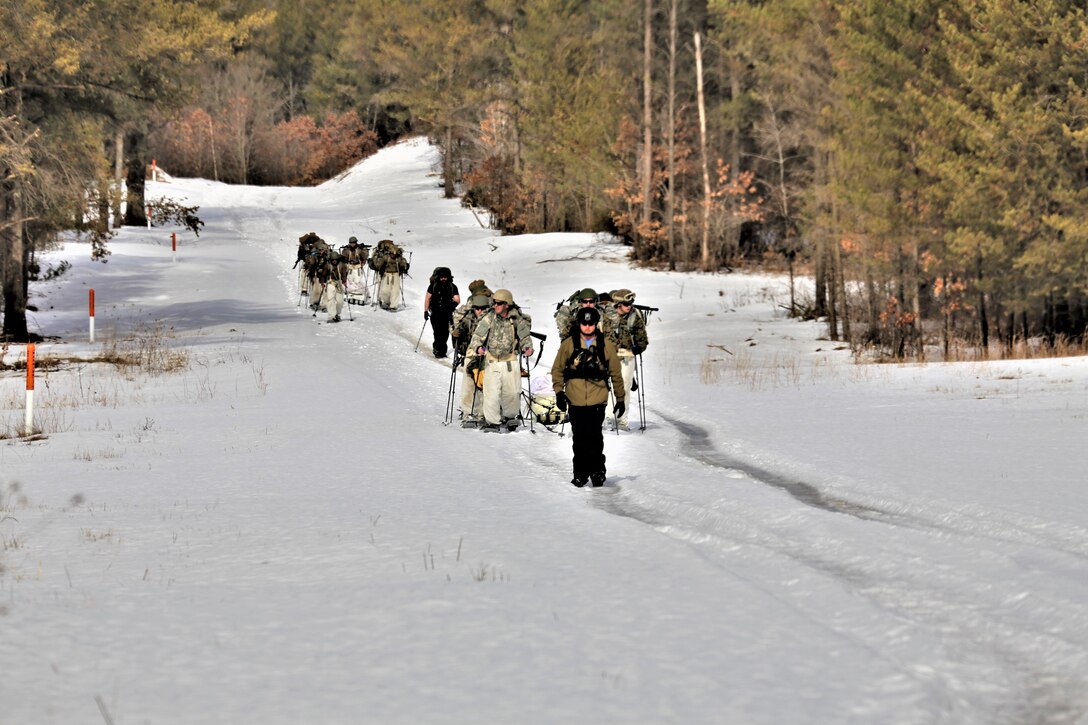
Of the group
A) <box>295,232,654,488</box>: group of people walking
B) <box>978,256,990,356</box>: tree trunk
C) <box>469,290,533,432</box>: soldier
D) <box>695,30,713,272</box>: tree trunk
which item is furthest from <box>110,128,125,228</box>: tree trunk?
<box>469,290,533,432</box>: soldier

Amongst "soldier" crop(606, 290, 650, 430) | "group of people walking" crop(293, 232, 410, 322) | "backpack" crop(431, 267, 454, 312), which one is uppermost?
"group of people walking" crop(293, 232, 410, 322)

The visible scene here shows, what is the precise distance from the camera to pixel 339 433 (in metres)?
14.7

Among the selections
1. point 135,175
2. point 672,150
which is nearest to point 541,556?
point 672,150

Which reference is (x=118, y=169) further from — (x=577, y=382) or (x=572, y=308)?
(x=577, y=382)

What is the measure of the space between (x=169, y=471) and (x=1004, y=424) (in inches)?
390

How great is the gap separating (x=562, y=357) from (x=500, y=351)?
11.3ft

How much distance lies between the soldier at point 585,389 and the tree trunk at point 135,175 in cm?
3767

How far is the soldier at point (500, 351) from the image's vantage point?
14.8 m

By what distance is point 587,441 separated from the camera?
443 inches

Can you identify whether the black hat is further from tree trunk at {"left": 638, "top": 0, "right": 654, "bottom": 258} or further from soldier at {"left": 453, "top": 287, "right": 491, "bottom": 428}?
tree trunk at {"left": 638, "top": 0, "right": 654, "bottom": 258}

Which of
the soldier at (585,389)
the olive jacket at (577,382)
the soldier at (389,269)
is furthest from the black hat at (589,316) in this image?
the soldier at (389,269)

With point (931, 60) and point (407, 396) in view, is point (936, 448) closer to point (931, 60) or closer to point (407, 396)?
point (407, 396)

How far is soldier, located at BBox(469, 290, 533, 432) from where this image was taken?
1482 cm

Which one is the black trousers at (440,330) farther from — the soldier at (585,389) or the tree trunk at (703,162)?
the tree trunk at (703,162)
